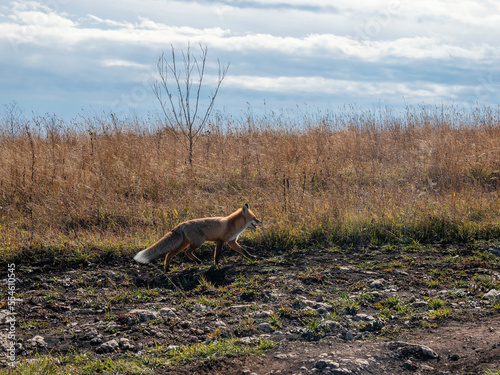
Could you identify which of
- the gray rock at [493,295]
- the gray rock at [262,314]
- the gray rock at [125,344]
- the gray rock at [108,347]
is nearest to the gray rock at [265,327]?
the gray rock at [262,314]

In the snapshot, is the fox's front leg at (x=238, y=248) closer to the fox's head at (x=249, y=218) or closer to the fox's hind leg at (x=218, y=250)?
the fox's hind leg at (x=218, y=250)

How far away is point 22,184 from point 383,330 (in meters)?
8.66

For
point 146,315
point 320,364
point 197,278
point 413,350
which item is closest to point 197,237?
point 197,278

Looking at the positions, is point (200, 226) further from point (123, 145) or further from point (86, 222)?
point (123, 145)

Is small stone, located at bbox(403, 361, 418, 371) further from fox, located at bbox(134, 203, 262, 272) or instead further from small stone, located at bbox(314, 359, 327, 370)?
fox, located at bbox(134, 203, 262, 272)

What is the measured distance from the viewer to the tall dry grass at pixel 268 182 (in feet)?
24.5

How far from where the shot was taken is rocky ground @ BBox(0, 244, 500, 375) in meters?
3.71

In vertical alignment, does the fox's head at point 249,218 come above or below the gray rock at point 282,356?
above

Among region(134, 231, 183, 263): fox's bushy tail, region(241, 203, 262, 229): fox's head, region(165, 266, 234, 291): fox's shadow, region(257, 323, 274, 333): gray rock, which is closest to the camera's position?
region(257, 323, 274, 333): gray rock

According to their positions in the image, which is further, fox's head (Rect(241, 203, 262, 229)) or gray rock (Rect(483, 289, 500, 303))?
fox's head (Rect(241, 203, 262, 229))

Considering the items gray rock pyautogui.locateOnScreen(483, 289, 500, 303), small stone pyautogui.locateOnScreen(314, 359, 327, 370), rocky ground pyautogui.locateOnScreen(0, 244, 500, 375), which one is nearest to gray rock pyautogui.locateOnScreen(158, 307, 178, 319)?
rocky ground pyautogui.locateOnScreen(0, 244, 500, 375)

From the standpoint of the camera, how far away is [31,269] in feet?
20.2

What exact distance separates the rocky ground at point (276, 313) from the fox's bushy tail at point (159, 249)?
18 cm

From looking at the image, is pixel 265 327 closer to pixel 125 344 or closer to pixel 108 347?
pixel 125 344
